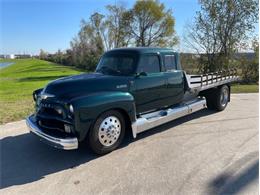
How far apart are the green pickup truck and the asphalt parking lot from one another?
0.40 m

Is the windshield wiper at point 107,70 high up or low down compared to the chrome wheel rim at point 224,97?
up

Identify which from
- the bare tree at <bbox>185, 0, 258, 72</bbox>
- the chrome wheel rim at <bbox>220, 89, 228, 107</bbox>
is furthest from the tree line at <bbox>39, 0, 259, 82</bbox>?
the chrome wheel rim at <bbox>220, 89, 228, 107</bbox>

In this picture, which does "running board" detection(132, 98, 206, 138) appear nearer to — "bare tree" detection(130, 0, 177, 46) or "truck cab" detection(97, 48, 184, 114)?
"truck cab" detection(97, 48, 184, 114)

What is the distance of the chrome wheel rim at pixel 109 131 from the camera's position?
14.7 feet

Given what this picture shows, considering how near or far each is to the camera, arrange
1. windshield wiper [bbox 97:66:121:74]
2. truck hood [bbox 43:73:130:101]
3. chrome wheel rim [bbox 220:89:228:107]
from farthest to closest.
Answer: chrome wheel rim [bbox 220:89:228:107] → windshield wiper [bbox 97:66:121:74] → truck hood [bbox 43:73:130:101]

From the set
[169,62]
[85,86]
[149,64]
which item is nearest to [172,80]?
[169,62]

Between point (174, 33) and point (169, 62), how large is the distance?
24253 millimetres

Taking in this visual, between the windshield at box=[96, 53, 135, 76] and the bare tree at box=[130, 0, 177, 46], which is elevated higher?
the bare tree at box=[130, 0, 177, 46]

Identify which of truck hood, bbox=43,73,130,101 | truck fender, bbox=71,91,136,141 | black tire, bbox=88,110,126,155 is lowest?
black tire, bbox=88,110,126,155

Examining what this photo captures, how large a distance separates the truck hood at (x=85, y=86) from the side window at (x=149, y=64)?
23.1 inches

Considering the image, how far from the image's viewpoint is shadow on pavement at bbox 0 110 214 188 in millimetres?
3883

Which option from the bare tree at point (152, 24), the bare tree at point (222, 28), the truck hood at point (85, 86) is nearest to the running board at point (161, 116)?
the truck hood at point (85, 86)

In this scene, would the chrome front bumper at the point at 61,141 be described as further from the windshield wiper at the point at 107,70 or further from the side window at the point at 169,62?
the side window at the point at 169,62

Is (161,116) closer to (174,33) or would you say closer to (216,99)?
(216,99)
